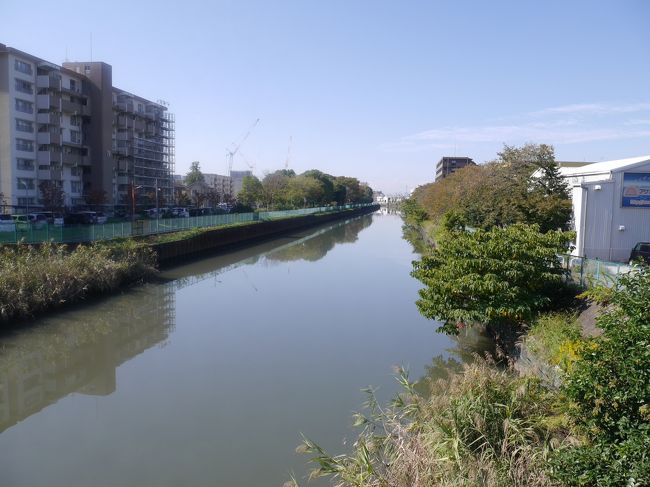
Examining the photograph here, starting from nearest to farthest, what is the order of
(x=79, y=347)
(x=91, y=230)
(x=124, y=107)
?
(x=79, y=347) < (x=91, y=230) < (x=124, y=107)

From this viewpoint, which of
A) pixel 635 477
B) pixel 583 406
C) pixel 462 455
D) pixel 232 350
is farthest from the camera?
pixel 232 350

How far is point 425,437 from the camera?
603 centimetres

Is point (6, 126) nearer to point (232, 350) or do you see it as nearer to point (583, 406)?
point (232, 350)

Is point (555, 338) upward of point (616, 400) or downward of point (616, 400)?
downward

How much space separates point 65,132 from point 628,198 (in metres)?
40.8

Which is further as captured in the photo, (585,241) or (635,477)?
(585,241)

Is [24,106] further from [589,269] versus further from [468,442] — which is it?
[468,442]

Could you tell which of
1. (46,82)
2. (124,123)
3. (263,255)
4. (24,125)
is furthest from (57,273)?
(124,123)

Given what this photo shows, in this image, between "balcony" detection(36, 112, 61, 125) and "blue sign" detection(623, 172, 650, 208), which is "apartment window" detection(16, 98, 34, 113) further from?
"blue sign" detection(623, 172, 650, 208)

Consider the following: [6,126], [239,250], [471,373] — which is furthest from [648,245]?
[6,126]

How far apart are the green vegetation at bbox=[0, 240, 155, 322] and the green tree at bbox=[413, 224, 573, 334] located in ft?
35.0

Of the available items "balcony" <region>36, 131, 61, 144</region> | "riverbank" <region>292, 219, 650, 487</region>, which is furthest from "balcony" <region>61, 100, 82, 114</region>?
"riverbank" <region>292, 219, 650, 487</region>

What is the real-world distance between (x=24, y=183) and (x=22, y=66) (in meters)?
8.30

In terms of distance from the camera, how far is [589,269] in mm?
11328
